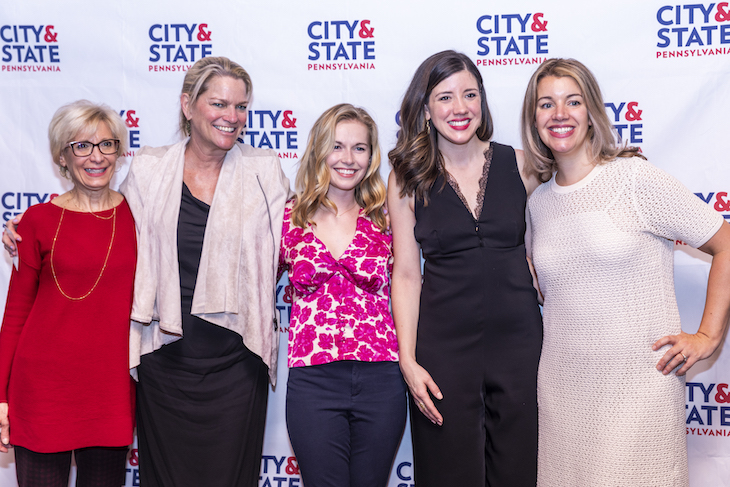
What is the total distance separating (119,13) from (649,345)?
2795 millimetres

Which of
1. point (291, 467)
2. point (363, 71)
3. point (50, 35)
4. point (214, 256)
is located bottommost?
point (291, 467)

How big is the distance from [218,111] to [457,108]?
2.96 feet

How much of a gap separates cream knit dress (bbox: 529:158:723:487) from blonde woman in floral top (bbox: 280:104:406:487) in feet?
2.03

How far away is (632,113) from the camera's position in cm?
259

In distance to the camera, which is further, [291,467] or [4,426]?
[291,467]

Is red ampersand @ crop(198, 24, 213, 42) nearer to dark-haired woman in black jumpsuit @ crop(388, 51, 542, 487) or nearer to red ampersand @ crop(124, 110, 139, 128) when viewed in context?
red ampersand @ crop(124, 110, 139, 128)

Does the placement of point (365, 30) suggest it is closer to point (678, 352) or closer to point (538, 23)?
point (538, 23)

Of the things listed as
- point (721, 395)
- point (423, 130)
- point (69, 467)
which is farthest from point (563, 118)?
point (69, 467)

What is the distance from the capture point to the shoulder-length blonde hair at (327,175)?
217 centimetres

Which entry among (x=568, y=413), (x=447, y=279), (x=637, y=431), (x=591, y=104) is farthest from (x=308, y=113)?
(x=637, y=431)

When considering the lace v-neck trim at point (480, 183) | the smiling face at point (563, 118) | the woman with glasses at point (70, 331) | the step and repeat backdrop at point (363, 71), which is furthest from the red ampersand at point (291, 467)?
the smiling face at point (563, 118)

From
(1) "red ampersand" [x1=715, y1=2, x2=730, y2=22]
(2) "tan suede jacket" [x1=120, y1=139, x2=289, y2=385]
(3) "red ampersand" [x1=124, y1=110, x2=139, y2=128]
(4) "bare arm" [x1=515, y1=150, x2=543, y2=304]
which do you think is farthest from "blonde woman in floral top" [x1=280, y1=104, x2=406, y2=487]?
(1) "red ampersand" [x1=715, y1=2, x2=730, y2=22]

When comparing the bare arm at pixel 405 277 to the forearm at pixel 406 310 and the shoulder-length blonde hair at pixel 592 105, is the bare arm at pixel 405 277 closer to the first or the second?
the forearm at pixel 406 310

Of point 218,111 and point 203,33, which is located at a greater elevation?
point 203,33
